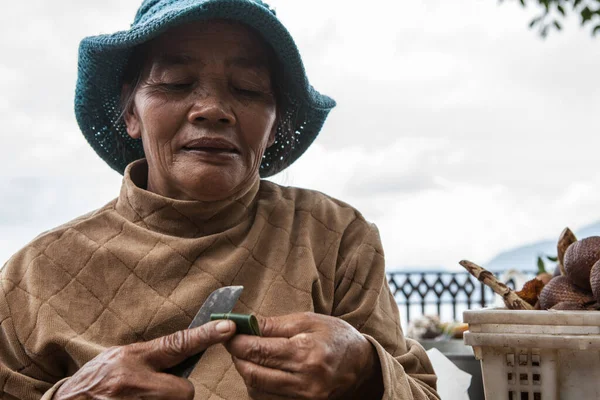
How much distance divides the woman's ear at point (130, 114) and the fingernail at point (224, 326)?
87 cm

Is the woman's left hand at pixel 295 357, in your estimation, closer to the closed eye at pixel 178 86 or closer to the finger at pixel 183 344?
the finger at pixel 183 344

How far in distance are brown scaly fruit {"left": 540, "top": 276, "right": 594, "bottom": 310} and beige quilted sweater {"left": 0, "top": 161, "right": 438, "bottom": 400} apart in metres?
0.41

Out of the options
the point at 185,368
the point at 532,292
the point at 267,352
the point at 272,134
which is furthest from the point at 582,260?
the point at 185,368

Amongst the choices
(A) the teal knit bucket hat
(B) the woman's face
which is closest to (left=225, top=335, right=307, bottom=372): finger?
(B) the woman's face

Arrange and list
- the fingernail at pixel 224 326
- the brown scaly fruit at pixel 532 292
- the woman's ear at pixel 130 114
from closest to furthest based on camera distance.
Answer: the fingernail at pixel 224 326
the woman's ear at pixel 130 114
the brown scaly fruit at pixel 532 292

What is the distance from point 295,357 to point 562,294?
0.98 m

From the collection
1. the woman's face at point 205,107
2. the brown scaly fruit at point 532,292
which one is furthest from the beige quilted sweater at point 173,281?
the brown scaly fruit at point 532,292

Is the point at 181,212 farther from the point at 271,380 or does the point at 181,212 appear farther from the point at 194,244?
the point at 271,380

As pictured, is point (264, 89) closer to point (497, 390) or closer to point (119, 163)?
point (119, 163)

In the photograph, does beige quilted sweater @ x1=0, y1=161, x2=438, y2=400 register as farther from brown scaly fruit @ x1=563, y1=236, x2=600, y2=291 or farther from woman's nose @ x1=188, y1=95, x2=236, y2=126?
brown scaly fruit @ x1=563, y1=236, x2=600, y2=291

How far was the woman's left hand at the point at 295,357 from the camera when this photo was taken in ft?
3.95

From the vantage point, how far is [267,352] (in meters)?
1.20

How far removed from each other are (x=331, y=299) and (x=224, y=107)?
58cm

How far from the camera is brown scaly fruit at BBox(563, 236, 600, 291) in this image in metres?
1.82
